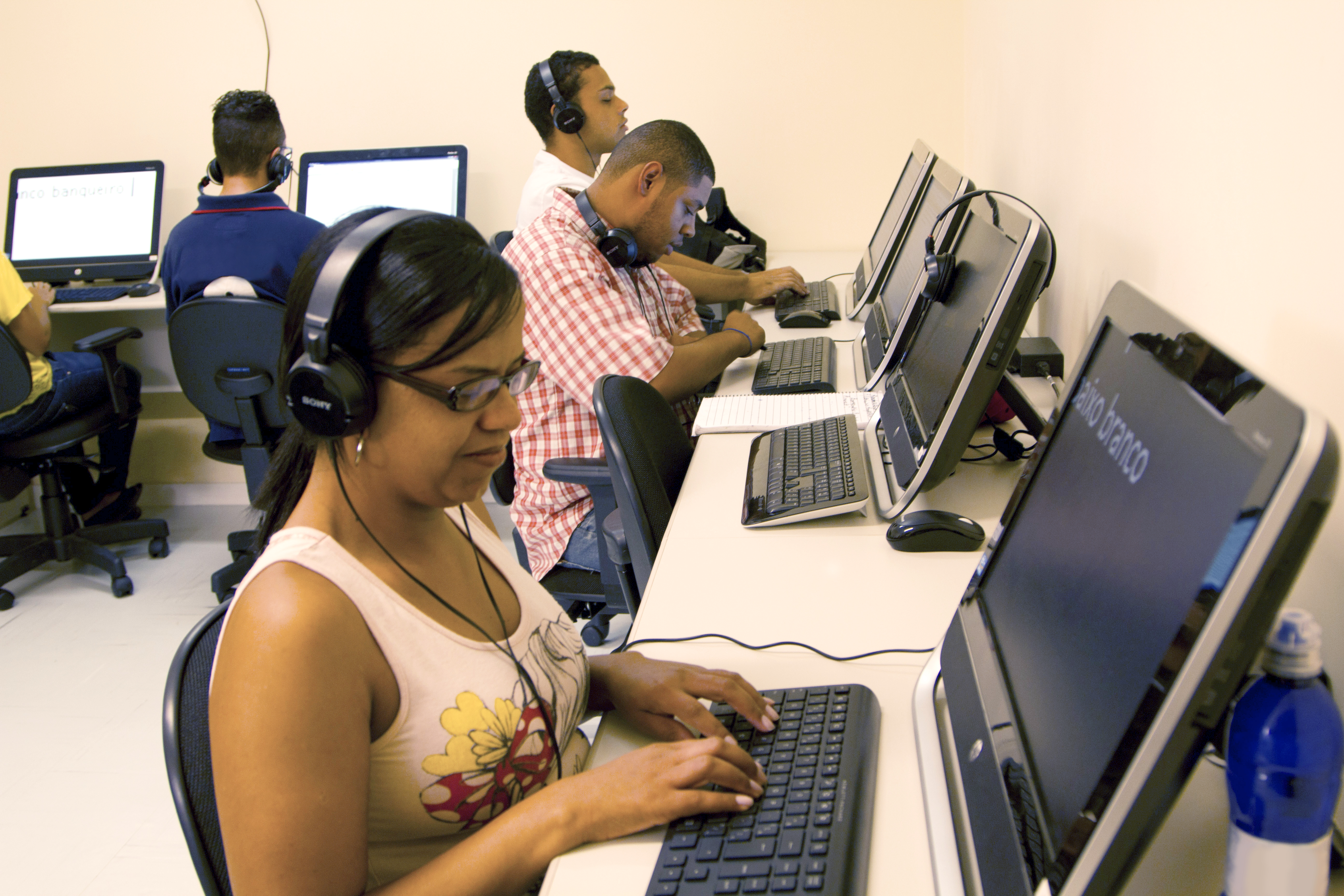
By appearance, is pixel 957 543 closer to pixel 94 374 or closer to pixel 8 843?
pixel 8 843

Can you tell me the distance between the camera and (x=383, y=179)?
3.33m

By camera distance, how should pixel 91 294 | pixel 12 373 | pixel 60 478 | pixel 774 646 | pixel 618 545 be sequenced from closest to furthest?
pixel 774 646, pixel 618 545, pixel 12 373, pixel 60 478, pixel 91 294

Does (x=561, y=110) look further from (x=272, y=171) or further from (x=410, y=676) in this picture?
(x=410, y=676)

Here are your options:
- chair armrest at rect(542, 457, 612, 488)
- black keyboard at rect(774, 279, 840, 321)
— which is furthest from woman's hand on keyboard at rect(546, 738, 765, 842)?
black keyboard at rect(774, 279, 840, 321)

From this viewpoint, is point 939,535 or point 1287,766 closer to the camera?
point 1287,766

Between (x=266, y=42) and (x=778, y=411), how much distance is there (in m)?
2.70

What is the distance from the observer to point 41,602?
2.97 meters

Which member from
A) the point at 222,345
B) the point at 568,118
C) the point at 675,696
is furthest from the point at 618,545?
the point at 222,345

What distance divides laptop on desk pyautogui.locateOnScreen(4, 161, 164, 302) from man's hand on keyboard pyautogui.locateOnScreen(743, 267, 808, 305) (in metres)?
2.19

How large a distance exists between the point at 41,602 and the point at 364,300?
111 inches

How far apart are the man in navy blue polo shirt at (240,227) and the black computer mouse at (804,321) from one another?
141cm

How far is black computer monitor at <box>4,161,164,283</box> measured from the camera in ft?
11.3

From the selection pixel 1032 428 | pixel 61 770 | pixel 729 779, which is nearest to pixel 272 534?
pixel 729 779

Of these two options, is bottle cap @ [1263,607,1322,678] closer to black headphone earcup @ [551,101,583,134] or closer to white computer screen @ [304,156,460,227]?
black headphone earcup @ [551,101,583,134]
